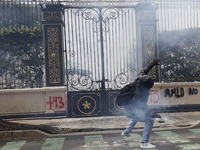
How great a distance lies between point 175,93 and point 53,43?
522 centimetres

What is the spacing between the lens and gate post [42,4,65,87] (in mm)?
8453

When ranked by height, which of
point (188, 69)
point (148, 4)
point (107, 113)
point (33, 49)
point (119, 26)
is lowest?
point (107, 113)

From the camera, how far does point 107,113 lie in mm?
8688

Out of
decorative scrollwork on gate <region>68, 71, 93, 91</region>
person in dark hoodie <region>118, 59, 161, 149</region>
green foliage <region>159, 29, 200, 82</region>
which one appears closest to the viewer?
person in dark hoodie <region>118, 59, 161, 149</region>

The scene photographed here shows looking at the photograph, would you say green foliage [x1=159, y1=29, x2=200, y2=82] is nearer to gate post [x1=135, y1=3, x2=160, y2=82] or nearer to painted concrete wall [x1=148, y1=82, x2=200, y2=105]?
painted concrete wall [x1=148, y1=82, x2=200, y2=105]

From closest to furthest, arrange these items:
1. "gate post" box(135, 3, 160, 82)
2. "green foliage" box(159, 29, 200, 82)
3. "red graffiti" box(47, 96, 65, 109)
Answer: "red graffiti" box(47, 96, 65, 109) → "gate post" box(135, 3, 160, 82) → "green foliage" box(159, 29, 200, 82)

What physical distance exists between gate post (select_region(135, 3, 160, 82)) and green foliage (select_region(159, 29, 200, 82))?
16.2 inches

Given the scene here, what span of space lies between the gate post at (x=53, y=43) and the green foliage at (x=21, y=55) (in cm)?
50

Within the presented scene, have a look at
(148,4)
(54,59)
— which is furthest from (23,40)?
(148,4)

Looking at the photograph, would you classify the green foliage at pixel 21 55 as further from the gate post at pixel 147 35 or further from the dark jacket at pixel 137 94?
the dark jacket at pixel 137 94

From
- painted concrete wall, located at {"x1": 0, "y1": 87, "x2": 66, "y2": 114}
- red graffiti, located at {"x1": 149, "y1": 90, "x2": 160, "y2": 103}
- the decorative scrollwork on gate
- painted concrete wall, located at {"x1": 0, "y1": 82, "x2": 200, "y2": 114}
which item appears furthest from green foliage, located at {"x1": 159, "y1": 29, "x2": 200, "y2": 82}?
painted concrete wall, located at {"x1": 0, "y1": 87, "x2": 66, "y2": 114}

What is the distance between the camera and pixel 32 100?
8.54 meters

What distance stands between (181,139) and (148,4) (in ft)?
18.5

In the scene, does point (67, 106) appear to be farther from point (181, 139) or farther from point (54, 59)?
point (181, 139)
